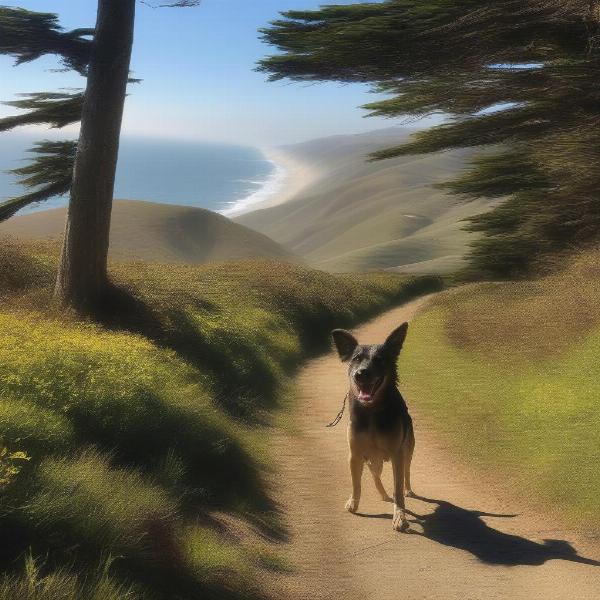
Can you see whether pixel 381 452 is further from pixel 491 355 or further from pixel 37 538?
pixel 491 355

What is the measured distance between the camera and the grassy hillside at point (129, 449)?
4.01 m

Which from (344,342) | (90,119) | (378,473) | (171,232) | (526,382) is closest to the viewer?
(344,342)

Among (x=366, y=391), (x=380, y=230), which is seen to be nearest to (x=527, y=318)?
(x=366, y=391)

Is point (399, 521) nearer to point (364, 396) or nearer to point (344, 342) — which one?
point (364, 396)

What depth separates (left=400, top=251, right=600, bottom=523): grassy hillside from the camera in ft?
27.5

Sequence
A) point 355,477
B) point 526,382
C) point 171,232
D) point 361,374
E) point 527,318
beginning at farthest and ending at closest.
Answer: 1. point 171,232
2. point 527,318
3. point 526,382
4. point 355,477
5. point 361,374

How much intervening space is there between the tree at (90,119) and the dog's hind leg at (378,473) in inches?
234

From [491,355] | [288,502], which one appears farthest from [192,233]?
[288,502]

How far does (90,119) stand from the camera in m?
10.9

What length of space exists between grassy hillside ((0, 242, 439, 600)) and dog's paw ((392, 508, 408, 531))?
1.02m

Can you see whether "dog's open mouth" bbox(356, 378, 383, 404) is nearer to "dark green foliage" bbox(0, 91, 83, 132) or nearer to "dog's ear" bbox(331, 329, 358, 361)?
"dog's ear" bbox(331, 329, 358, 361)

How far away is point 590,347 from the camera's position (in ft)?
46.1

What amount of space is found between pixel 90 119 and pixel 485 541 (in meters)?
7.90

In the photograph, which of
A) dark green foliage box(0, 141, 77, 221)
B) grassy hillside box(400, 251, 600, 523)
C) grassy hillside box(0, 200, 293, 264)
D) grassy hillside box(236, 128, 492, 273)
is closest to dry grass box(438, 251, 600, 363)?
grassy hillside box(400, 251, 600, 523)
